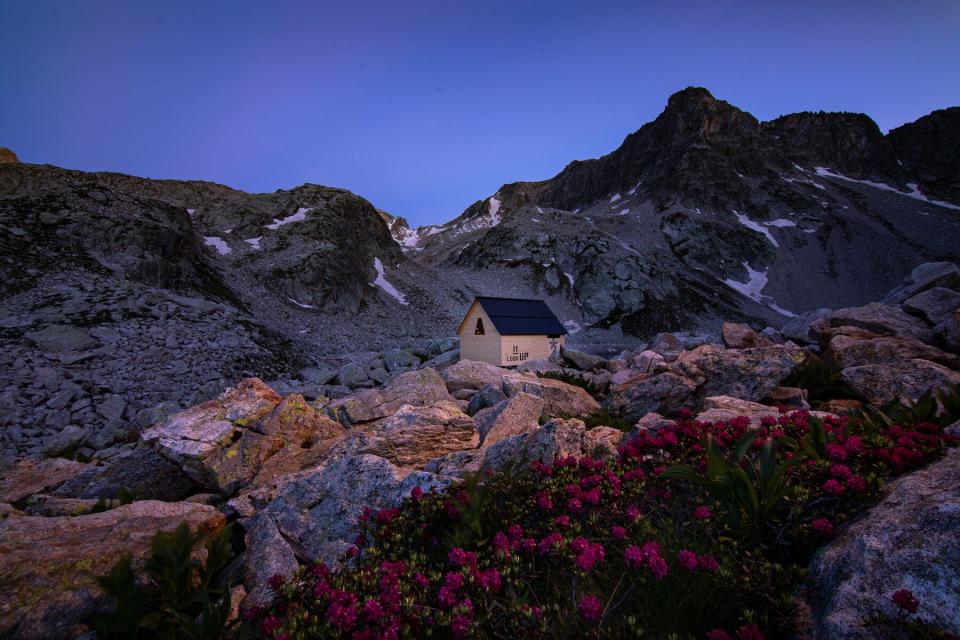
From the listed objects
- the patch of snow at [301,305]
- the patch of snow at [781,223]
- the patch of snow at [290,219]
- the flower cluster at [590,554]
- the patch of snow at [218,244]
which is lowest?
the flower cluster at [590,554]

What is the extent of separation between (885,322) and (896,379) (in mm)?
6453

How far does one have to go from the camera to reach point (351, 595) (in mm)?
2785

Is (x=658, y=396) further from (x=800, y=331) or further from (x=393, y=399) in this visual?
(x=800, y=331)

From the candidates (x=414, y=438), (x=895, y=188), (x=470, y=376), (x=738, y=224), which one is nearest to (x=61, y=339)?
(x=470, y=376)

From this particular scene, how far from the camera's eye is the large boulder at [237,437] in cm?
714

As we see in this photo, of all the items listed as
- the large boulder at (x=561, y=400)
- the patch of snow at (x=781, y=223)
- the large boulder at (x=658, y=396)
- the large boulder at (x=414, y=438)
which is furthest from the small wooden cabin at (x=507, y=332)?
the patch of snow at (x=781, y=223)

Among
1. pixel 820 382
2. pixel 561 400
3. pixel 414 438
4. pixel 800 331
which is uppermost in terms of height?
pixel 414 438

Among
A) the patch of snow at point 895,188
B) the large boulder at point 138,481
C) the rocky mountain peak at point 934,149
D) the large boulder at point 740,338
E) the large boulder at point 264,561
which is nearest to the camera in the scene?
the large boulder at point 264,561

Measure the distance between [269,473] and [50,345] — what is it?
61.9 ft

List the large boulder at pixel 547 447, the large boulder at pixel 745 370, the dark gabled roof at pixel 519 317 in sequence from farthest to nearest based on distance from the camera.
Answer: the dark gabled roof at pixel 519 317
the large boulder at pixel 745 370
the large boulder at pixel 547 447

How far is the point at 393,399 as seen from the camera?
10914mm

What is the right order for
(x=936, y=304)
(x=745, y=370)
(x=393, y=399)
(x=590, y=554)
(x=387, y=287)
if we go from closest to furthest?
(x=590, y=554) → (x=745, y=370) → (x=393, y=399) → (x=936, y=304) → (x=387, y=287)

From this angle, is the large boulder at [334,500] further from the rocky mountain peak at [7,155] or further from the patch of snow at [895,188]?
the patch of snow at [895,188]

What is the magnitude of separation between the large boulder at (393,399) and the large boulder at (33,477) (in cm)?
557
